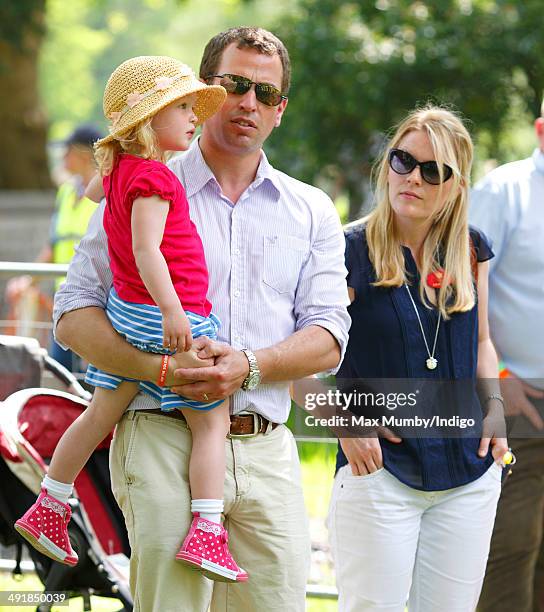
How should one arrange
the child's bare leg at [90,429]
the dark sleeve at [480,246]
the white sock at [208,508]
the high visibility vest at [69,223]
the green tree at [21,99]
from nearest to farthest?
the white sock at [208,508], the child's bare leg at [90,429], the dark sleeve at [480,246], the high visibility vest at [69,223], the green tree at [21,99]

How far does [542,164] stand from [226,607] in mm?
2264

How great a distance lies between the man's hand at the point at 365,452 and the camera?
3.80 metres

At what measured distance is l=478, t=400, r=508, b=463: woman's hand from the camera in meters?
3.91

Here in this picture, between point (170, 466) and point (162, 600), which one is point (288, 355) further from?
point (162, 600)

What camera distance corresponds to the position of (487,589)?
464 centimetres

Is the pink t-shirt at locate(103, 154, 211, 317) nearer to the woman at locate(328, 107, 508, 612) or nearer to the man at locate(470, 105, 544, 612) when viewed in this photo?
the woman at locate(328, 107, 508, 612)

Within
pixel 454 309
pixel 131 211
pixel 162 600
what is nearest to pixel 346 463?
pixel 454 309

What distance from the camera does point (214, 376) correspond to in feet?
10.7

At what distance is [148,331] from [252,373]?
336mm

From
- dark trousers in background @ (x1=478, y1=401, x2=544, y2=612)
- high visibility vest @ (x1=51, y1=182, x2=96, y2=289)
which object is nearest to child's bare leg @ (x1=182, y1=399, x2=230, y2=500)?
dark trousers in background @ (x1=478, y1=401, x2=544, y2=612)

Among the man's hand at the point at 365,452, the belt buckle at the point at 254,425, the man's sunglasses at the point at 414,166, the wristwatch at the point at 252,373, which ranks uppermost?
the man's sunglasses at the point at 414,166

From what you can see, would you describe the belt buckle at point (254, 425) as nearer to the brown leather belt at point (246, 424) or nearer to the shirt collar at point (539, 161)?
the brown leather belt at point (246, 424)

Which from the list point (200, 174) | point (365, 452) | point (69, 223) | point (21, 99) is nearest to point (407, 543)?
point (365, 452)

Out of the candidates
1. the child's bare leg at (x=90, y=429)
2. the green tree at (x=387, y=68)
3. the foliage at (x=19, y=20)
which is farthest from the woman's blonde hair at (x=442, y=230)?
the foliage at (x=19, y=20)
